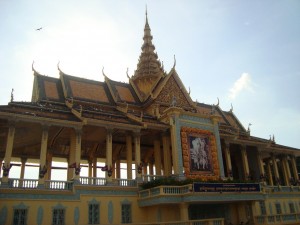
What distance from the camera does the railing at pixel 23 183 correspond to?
20.2 meters

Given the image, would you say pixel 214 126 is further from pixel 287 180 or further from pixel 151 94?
pixel 287 180

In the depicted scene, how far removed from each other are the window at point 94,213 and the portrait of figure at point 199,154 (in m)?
8.74

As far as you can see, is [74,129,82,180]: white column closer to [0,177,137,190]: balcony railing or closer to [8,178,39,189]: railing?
[0,177,137,190]: balcony railing

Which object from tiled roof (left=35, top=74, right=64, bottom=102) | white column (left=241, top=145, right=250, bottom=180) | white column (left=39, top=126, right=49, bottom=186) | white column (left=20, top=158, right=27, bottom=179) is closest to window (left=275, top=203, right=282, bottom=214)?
white column (left=241, top=145, right=250, bottom=180)

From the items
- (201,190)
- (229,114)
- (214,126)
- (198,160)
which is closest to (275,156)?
(229,114)

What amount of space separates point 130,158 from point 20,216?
977 cm

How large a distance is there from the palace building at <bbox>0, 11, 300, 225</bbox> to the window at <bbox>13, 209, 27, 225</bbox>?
0.06 meters

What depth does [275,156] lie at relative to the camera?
127 ft

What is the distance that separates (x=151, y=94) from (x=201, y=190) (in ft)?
44.8

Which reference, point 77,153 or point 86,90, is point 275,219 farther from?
point 86,90

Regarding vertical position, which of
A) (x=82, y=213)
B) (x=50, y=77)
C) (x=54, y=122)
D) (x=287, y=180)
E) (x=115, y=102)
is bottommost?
(x=82, y=213)

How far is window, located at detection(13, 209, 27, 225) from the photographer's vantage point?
63.2 ft

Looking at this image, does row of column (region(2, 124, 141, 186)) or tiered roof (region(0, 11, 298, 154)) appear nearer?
row of column (region(2, 124, 141, 186))

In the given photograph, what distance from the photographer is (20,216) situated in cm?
1939
